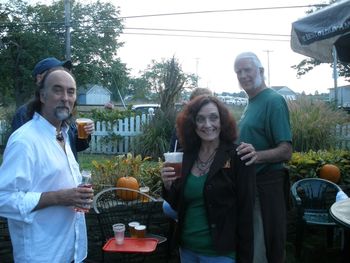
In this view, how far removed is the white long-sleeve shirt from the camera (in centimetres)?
182

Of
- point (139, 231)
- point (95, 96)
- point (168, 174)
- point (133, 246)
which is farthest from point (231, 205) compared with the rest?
point (95, 96)

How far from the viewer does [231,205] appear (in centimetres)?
227

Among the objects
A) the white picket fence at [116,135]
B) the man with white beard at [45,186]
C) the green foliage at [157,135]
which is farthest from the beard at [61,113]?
the white picket fence at [116,135]

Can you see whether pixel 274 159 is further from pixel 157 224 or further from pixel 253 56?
pixel 157 224

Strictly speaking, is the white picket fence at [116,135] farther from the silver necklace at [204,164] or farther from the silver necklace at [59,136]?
the silver necklace at [59,136]

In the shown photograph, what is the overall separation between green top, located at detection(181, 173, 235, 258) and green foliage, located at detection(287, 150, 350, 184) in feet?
11.1

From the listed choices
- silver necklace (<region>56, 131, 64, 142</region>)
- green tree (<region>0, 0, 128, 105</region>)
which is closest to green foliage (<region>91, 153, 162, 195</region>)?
silver necklace (<region>56, 131, 64, 142</region>)

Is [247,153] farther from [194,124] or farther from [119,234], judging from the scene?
[119,234]

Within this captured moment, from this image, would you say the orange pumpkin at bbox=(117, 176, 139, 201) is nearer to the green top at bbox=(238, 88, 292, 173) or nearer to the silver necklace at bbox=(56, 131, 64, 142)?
the green top at bbox=(238, 88, 292, 173)

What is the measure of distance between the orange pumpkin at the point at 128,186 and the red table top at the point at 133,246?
0.91 m

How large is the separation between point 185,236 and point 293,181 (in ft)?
11.3

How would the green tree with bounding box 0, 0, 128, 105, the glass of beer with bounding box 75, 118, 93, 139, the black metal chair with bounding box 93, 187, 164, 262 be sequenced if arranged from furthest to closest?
the green tree with bounding box 0, 0, 128, 105 → the black metal chair with bounding box 93, 187, 164, 262 → the glass of beer with bounding box 75, 118, 93, 139

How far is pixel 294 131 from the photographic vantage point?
317 inches

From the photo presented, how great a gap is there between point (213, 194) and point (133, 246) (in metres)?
1.19
